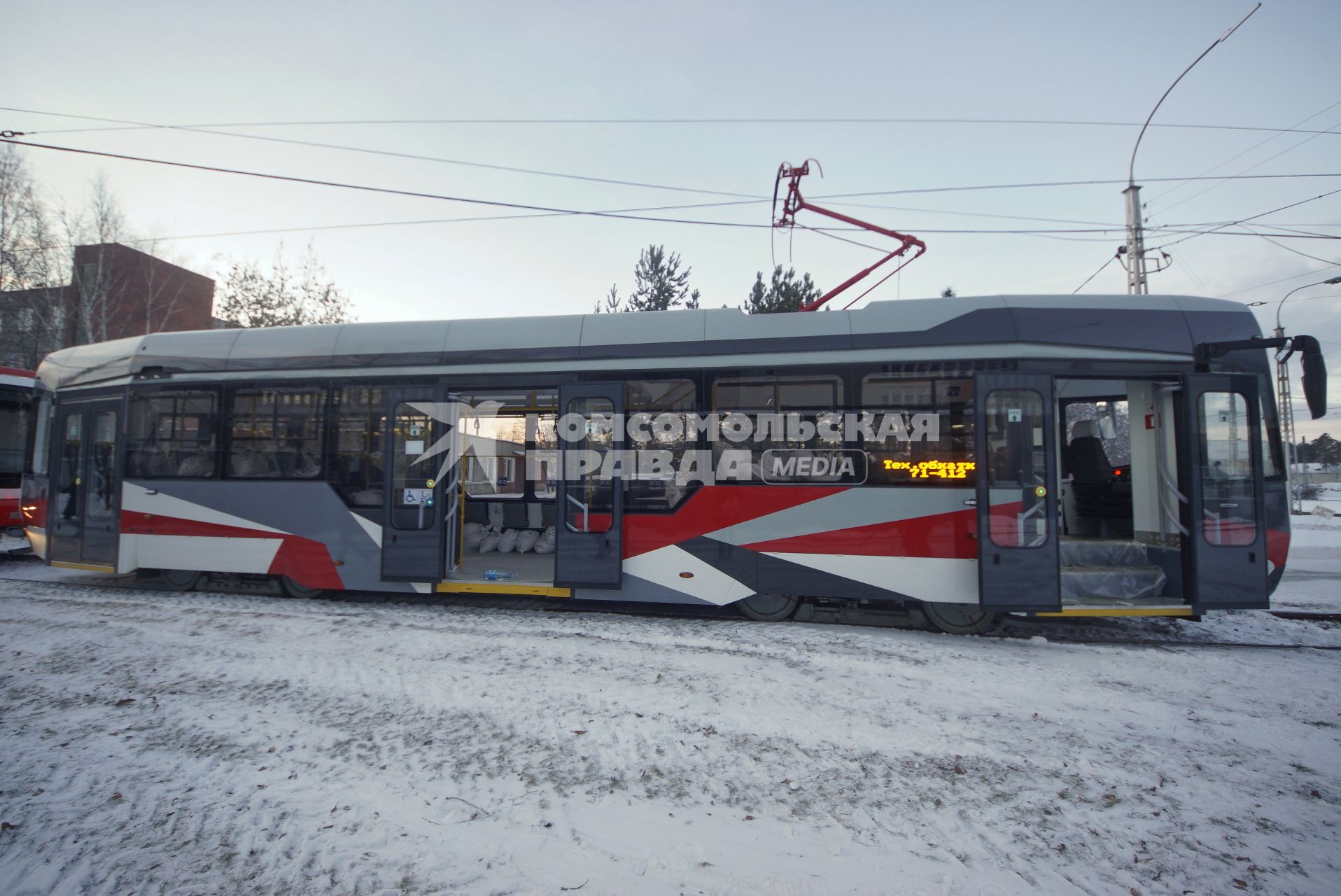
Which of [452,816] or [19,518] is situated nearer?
[452,816]

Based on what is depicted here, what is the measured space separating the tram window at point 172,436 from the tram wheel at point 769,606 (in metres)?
6.72

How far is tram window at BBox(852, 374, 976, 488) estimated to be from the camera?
19.6 ft

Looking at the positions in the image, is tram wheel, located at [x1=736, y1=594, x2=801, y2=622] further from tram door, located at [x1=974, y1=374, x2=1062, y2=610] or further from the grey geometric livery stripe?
tram door, located at [x1=974, y1=374, x2=1062, y2=610]

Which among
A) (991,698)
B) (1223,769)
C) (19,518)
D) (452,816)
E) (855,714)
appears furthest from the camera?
(19,518)

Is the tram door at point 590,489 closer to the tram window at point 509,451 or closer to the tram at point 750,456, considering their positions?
the tram at point 750,456

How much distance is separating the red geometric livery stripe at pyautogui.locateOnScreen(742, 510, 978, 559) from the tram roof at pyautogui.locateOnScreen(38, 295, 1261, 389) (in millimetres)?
1635

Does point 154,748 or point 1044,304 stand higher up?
point 1044,304

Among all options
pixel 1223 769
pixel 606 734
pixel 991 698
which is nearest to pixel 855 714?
pixel 991 698

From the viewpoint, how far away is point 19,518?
1041 cm

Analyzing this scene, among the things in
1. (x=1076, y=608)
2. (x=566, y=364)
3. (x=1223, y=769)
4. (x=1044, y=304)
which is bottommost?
(x=1223, y=769)

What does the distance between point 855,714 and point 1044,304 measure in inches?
178

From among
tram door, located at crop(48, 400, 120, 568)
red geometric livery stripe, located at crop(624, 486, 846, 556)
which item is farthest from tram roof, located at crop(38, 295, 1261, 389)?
red geometric livery stripe, located at crop(624, 486, 846, 556)

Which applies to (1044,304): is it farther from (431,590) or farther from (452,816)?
(431,590)

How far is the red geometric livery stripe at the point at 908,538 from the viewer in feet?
19.6
